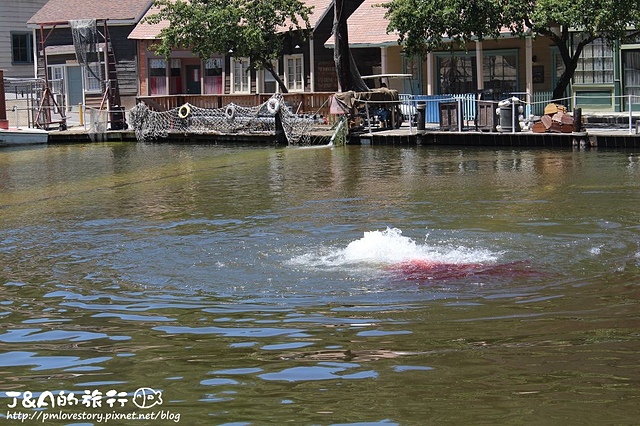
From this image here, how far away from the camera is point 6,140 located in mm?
43375

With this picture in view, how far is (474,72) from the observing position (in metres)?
42.8

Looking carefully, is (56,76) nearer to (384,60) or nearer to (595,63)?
(384,60)

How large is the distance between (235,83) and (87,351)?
41.0 meters

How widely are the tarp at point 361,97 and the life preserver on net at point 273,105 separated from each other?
2421mm

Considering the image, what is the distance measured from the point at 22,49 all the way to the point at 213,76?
12755mm

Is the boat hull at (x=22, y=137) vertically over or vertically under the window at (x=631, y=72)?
under

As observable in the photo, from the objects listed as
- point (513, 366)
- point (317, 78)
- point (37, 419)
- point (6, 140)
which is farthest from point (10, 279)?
point (317, 78)

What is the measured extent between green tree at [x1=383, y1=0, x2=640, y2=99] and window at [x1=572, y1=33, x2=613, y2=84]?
108 centimetres

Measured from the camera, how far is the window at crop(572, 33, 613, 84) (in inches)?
1485

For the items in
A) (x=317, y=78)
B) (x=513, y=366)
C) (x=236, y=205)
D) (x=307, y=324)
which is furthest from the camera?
(x=317, y=78)

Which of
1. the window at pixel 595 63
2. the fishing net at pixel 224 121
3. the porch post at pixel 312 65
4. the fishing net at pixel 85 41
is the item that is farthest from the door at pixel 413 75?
the fishing net at pixel 85 41

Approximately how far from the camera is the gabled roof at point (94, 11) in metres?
52.1

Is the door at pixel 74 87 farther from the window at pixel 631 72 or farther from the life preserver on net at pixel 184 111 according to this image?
the window at pixel 631 72

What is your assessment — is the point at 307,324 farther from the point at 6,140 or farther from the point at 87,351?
the point at 6,140
